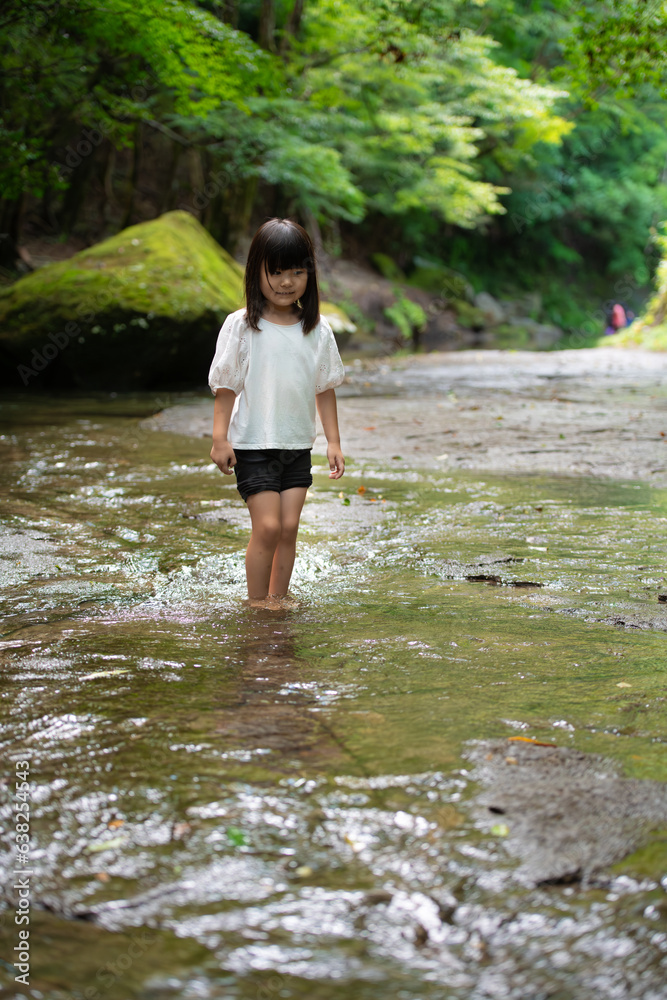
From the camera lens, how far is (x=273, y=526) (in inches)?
137

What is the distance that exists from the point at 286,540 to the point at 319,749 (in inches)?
57.2

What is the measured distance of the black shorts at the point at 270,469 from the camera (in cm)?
349

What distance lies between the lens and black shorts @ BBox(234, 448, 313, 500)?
3.49m

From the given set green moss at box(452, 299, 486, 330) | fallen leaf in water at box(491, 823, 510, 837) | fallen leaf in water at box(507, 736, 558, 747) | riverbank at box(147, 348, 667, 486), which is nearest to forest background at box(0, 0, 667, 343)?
green moss at box(452, 299, 486, 330)

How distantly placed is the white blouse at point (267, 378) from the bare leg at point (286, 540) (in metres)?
0.20

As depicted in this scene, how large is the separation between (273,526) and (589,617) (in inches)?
48.6

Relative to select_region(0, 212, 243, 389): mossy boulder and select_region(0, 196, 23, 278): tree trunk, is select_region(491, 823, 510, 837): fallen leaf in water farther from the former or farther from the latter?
select_region(0, 196, 23, 278): tree trunk

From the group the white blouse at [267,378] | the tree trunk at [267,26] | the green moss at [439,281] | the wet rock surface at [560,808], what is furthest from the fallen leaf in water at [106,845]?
the green moss at [439,281]

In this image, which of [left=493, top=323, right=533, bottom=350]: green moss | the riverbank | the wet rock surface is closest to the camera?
the wet rock surface

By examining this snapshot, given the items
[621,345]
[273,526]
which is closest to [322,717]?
[273,526]

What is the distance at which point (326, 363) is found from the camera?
11.7 ft

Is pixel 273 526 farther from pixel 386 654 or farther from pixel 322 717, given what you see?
pixel 322 717

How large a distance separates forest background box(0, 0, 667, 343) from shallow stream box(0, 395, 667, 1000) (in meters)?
5.84

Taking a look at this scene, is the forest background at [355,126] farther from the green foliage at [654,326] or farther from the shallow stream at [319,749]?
the shallow stream at [319,749]
